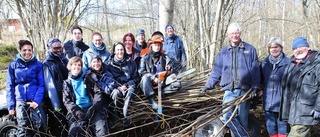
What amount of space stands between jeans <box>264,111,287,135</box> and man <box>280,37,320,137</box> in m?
0.28

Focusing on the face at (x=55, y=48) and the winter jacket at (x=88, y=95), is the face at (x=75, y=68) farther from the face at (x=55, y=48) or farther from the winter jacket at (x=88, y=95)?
the face at (x=55, y=48)

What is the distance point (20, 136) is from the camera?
337cm

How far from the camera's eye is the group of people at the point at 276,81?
303 cm

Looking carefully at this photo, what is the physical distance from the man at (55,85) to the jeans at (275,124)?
2.67 m

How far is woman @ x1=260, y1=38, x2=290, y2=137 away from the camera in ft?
11.5

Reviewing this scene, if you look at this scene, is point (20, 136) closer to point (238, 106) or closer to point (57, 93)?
point (57, 93)

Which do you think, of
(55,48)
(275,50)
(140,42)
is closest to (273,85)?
(275,50)

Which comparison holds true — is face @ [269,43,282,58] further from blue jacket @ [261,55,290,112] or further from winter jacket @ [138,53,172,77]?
winter jacket @ [138,53,172,77]

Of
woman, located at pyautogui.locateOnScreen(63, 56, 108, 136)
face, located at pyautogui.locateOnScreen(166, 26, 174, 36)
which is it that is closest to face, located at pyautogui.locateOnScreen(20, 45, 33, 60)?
woman, located at pyautogui.locateOnScreen(63, 56, 108, 136)

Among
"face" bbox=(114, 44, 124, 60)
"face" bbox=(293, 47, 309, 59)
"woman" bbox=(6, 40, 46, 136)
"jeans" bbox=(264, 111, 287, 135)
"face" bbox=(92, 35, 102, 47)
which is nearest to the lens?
"face" bbox=(293, 47, 309, 59)

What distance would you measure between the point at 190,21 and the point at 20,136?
9394mm

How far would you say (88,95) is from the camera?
3.49m

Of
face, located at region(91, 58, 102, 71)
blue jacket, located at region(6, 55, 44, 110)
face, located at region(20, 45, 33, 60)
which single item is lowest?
blue jacket, located at region(6, 55, 44, 110)

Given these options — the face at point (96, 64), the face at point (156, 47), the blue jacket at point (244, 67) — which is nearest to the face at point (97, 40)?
the face at point (96, 64)
